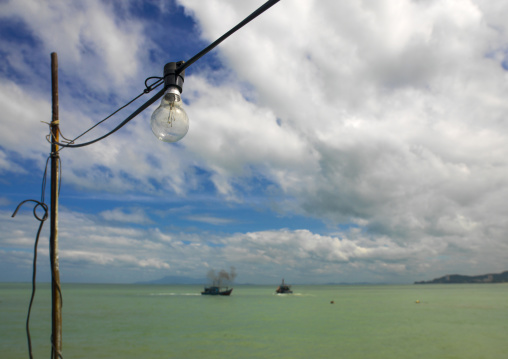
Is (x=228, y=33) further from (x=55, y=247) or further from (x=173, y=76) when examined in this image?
(x=55, y=247)

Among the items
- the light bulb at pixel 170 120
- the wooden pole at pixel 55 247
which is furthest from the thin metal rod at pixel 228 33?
the wooden pole at pixel 55 247

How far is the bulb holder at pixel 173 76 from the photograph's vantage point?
313cm

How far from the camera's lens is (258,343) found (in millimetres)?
29266

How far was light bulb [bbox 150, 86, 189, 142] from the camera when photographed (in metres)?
3.03

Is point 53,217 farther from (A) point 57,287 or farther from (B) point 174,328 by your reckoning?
(B) point 174,328

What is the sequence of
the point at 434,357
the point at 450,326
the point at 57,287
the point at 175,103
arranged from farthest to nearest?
the point at 450,326, the point at 434,357, the point at 57,287, the point at 175,103

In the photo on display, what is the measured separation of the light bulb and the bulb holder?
0.08 metres

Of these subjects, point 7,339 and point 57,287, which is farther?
point 7,339

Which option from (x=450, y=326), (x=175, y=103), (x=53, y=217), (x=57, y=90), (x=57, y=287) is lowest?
(x=450, y=326)

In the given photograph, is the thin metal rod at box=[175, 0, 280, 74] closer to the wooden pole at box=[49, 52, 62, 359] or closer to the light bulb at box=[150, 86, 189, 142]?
the light bulb at box=[150, 86, 189, 142]

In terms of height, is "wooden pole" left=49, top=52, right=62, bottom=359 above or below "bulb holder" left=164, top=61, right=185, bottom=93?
below

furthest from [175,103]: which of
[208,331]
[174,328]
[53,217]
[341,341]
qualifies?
[174,328]

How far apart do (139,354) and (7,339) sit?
51.4 feet

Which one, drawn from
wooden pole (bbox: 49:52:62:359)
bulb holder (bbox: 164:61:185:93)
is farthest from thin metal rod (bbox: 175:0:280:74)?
wooden pole (bbox: 49:52:62:359)
